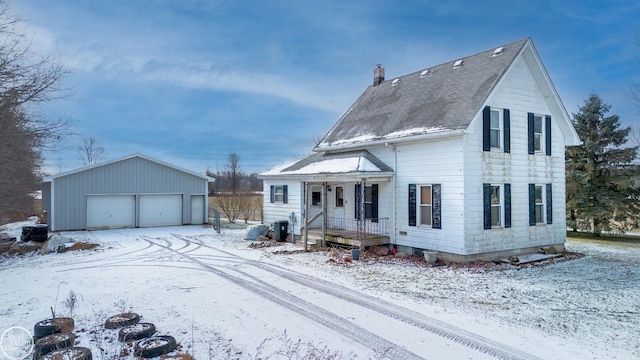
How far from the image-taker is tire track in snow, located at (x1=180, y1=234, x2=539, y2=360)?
18.7 feet

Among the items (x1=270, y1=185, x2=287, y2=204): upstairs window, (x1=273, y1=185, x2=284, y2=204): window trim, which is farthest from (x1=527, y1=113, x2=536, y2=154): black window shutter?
(x1=273, y1=185, x2=284, y2=204): window trim

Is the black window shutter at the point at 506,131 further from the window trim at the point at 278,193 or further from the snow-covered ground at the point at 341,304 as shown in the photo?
the window trim at the point at 278,193

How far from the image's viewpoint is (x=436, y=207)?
12.8 metres

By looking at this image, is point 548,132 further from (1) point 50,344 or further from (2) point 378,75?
(1) point 50,344

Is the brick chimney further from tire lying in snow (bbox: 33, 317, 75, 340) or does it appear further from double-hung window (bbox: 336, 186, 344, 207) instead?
tire lying in snow (bbox: 33, 317, 75, 340)

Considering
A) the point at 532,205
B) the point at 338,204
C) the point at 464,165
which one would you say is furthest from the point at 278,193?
the point at 532,205

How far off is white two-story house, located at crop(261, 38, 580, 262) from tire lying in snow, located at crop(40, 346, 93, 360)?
32.2 ft

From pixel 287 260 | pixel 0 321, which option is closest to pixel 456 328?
pixel 287 260

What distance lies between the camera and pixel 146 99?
22125 mm

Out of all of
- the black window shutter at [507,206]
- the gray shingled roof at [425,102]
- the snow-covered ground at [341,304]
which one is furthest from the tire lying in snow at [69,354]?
the black window shutter at [507,206]

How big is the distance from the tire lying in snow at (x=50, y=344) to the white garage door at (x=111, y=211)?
19.2 m

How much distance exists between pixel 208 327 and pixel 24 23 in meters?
9.69

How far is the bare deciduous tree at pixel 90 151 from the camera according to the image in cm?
5184

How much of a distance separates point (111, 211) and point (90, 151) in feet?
117
